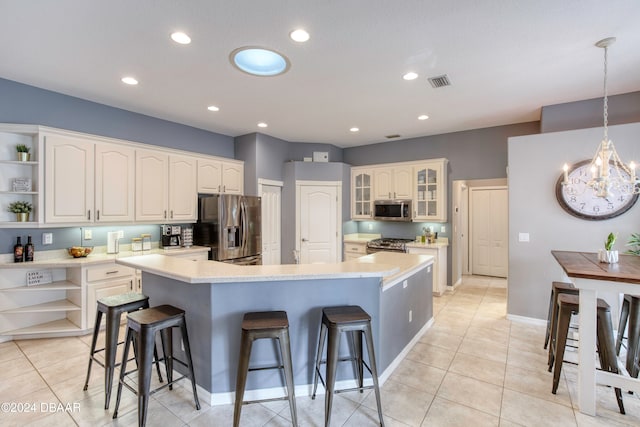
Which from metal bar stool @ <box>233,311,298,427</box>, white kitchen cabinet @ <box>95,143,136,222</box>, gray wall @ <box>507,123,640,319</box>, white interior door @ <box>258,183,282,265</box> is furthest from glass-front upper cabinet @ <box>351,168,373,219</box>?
metal bar stool @ <box>233,311,298,427</box>

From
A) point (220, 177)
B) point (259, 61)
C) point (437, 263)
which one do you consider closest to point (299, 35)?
point (259, 61)

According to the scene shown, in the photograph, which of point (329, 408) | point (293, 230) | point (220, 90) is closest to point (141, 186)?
point (220, 90)

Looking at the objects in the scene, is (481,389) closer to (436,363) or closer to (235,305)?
(436,363)

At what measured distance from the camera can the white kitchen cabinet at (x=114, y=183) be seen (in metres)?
3.72

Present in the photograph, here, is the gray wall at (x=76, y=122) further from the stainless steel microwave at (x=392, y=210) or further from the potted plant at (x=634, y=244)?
the potted plant at (x=634, y=244)

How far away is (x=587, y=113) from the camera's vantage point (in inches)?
148

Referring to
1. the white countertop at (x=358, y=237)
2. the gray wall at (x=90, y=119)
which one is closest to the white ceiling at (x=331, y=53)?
the gray wall at (x=90, y=119)

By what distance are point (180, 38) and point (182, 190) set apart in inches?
103

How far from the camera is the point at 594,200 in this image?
136 inches

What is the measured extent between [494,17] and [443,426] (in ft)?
9.51

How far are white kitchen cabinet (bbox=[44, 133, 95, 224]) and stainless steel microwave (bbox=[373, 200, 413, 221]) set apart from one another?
451 cm

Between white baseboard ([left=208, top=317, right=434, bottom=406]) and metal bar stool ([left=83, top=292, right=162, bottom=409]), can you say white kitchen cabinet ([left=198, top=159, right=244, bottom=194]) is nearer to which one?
metal bar stool ([left=83, top=292, right=162, bottom=409])

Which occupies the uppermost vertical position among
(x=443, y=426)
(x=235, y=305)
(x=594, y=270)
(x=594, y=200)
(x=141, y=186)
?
(x=141, y=186)

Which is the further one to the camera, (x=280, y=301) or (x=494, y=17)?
(x=280, y=301)
